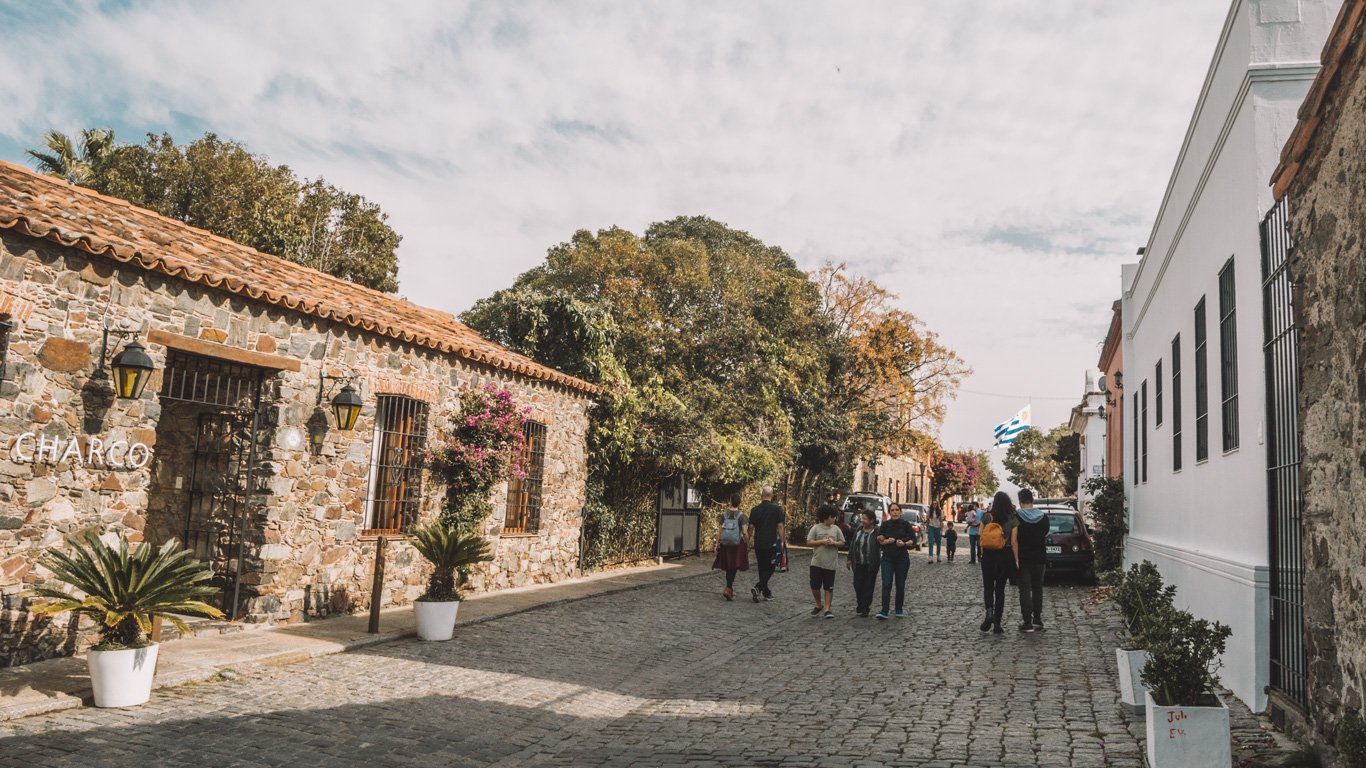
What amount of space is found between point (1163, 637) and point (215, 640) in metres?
8.31

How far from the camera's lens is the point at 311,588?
1077 centimetres

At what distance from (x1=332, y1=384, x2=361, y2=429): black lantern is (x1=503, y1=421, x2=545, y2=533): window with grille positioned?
4279 mm

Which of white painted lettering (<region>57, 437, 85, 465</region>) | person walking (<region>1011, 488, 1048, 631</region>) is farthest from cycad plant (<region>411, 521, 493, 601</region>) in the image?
person walking (<region>1011, 488, 1048, 631</region>)

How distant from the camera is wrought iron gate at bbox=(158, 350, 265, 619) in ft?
33.1

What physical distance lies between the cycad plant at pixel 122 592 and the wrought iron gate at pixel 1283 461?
7585mm

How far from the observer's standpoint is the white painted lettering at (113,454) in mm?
8328

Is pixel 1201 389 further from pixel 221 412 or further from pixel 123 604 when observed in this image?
pixel 221 412

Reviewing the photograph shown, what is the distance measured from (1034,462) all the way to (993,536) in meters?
57.7

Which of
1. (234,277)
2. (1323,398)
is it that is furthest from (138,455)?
(1323,398)

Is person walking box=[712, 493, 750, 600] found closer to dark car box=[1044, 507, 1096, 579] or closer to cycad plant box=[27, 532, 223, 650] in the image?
dark car box=[1044, 507, 1096, 579]

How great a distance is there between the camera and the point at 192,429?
10867 mm

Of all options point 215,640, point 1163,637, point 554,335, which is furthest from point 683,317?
point 1163,637

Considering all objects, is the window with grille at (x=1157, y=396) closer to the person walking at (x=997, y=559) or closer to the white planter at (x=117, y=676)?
the person walking at (x=997, y=559)

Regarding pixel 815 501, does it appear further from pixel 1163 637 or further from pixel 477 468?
pixel 1163 637
